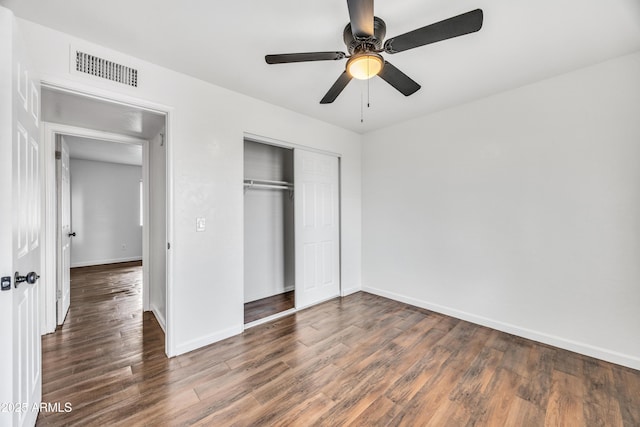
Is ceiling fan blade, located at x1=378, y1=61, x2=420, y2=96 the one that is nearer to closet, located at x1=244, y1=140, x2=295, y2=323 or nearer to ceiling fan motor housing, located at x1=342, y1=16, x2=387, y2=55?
ceiling fan motor housing, located at x1=342, y1=16, x2=387, y2=55

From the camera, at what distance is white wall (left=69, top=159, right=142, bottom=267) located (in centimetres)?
606

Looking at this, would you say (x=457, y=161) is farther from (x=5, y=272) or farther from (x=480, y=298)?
(x=5, y=272)

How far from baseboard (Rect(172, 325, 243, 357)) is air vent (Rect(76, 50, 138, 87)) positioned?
90.1 inches

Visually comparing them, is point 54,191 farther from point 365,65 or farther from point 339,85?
point 365,65

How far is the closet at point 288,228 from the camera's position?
11.3ft

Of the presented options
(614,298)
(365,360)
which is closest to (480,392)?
(365,360)

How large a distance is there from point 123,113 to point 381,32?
2.30 metres

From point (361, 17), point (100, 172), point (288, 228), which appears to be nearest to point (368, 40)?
point (361, 17)

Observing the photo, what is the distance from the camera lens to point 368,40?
152 centimetres

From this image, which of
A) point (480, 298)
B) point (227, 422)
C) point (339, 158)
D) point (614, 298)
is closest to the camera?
point (227, 422)

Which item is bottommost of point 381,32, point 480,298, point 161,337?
point 161,337

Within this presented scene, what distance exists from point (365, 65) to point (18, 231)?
2051 millimetres

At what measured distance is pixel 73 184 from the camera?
6.01 m

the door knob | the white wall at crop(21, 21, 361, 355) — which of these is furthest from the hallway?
the door knob
